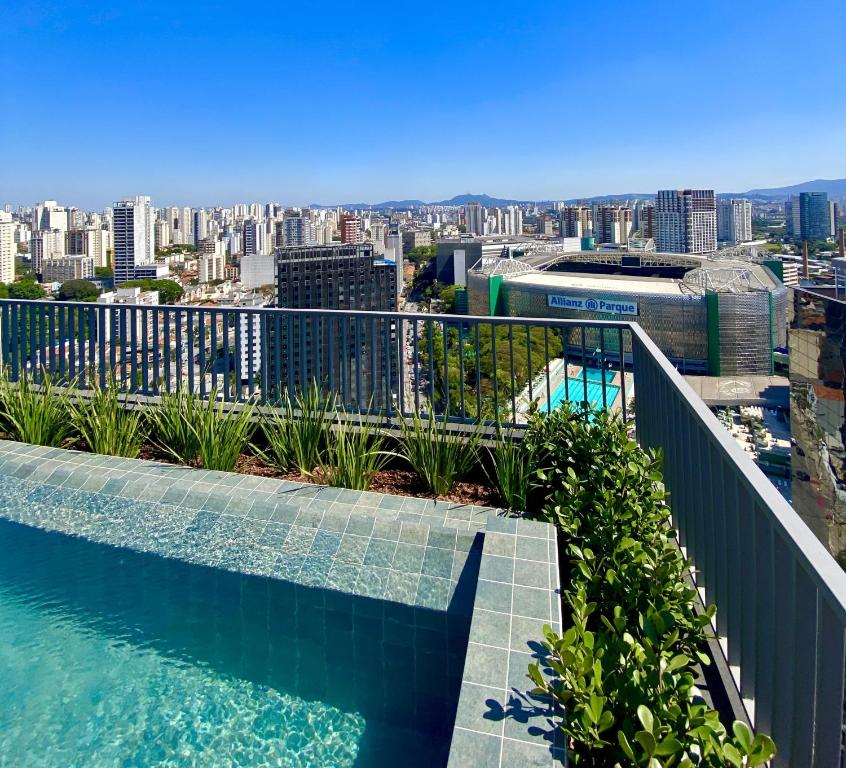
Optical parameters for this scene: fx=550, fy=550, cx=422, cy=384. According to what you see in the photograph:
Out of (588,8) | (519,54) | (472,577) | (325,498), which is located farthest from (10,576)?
(519,54)

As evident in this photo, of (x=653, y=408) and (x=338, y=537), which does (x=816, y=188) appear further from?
(x=338, y=537)

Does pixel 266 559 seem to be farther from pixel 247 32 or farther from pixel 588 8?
pixel 247 32

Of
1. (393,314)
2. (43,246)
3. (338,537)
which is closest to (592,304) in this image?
(393,314)

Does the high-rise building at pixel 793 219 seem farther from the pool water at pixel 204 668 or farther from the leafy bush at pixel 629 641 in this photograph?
the pool water at pixel 204 668

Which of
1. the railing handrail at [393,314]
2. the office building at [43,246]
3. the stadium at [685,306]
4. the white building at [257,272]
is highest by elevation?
the office building at [43,246]

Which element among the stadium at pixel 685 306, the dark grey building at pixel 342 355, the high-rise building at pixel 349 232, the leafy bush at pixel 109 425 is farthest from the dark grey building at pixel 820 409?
the high-rise building at pixel 349 232

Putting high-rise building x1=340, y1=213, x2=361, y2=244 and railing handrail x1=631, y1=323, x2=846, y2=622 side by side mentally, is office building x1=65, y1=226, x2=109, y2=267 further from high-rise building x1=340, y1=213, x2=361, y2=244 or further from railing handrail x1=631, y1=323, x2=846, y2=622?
A: railing handrail x1=631, y1=323, x2=846, y2=622
